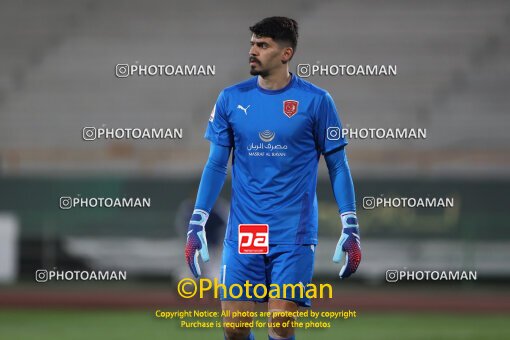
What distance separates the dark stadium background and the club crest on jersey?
17.0 feet

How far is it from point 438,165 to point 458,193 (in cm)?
90

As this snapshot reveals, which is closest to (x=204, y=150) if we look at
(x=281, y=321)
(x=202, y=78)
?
(x=202, y=78)

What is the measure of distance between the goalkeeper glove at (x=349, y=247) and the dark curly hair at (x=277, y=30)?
90 centimetres

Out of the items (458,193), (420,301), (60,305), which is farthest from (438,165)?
(60,305)

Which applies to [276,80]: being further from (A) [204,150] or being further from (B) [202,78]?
Answer: (B) [202,78]

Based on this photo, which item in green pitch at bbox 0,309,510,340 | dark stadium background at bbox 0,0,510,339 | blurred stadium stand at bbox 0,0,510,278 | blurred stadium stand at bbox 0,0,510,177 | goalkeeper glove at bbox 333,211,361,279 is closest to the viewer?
goalkeeper glove at bbox 333,211,361,279

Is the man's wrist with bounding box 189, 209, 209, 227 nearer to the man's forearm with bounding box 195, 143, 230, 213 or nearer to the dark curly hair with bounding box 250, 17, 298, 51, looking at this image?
the man's forearm with bounding box 195, 143, 230, 213

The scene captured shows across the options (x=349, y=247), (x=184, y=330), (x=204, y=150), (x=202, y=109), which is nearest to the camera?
(x=349, y=247)

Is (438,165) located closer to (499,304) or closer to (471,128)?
(471,128)

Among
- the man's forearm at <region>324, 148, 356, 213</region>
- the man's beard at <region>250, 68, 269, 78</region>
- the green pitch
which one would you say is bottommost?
the green pitch

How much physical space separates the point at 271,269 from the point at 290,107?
80 cm

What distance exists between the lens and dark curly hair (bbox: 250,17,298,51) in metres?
5.11

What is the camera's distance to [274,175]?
5094mm

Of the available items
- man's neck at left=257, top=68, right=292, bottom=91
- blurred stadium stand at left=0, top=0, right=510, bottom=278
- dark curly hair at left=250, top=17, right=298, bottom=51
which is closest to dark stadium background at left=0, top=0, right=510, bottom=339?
blurred stadium stand at left=0, top=0, right=510, bottom=278
